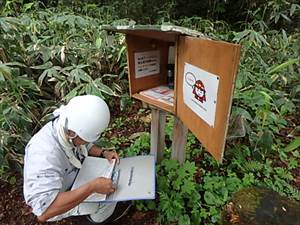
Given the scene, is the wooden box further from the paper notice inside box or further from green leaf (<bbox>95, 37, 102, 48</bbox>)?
green leaf (<bbox>95, 37, 102, 48</bbox>)

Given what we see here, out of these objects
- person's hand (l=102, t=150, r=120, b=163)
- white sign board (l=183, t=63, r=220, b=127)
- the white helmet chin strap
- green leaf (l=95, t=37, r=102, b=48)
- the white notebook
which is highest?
white sign board (l=183, t=63, r=220, b=127)

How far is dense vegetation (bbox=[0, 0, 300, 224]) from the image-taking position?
176cm

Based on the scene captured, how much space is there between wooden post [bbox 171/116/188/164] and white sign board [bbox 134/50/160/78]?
1.14 feet

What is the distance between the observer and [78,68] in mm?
2137

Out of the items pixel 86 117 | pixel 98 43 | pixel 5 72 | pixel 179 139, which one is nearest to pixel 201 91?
pixel 86 117

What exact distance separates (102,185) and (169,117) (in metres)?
1.23

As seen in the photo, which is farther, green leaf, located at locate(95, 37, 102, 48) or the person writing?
green leaf, located at locate(95, 37, 102, 48)

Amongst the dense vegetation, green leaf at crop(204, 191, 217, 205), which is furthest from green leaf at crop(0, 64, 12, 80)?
green leaf at crop(204, 191, 217, 205)

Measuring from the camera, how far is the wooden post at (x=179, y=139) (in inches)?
67.4

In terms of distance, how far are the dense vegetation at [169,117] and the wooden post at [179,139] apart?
7 centimetres

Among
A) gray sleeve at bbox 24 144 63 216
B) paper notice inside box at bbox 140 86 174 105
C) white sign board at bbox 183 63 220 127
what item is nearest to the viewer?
white sign board at bbox 183 63 220 127

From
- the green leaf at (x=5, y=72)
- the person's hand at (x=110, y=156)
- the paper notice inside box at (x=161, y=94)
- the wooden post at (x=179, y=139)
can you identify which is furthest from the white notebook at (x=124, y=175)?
the green leaf at (x=5, y=72)

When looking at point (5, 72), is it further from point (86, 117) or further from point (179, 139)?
point (179, 139)

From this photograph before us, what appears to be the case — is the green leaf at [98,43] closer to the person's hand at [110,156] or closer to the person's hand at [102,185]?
the person's hand at [110,156]
